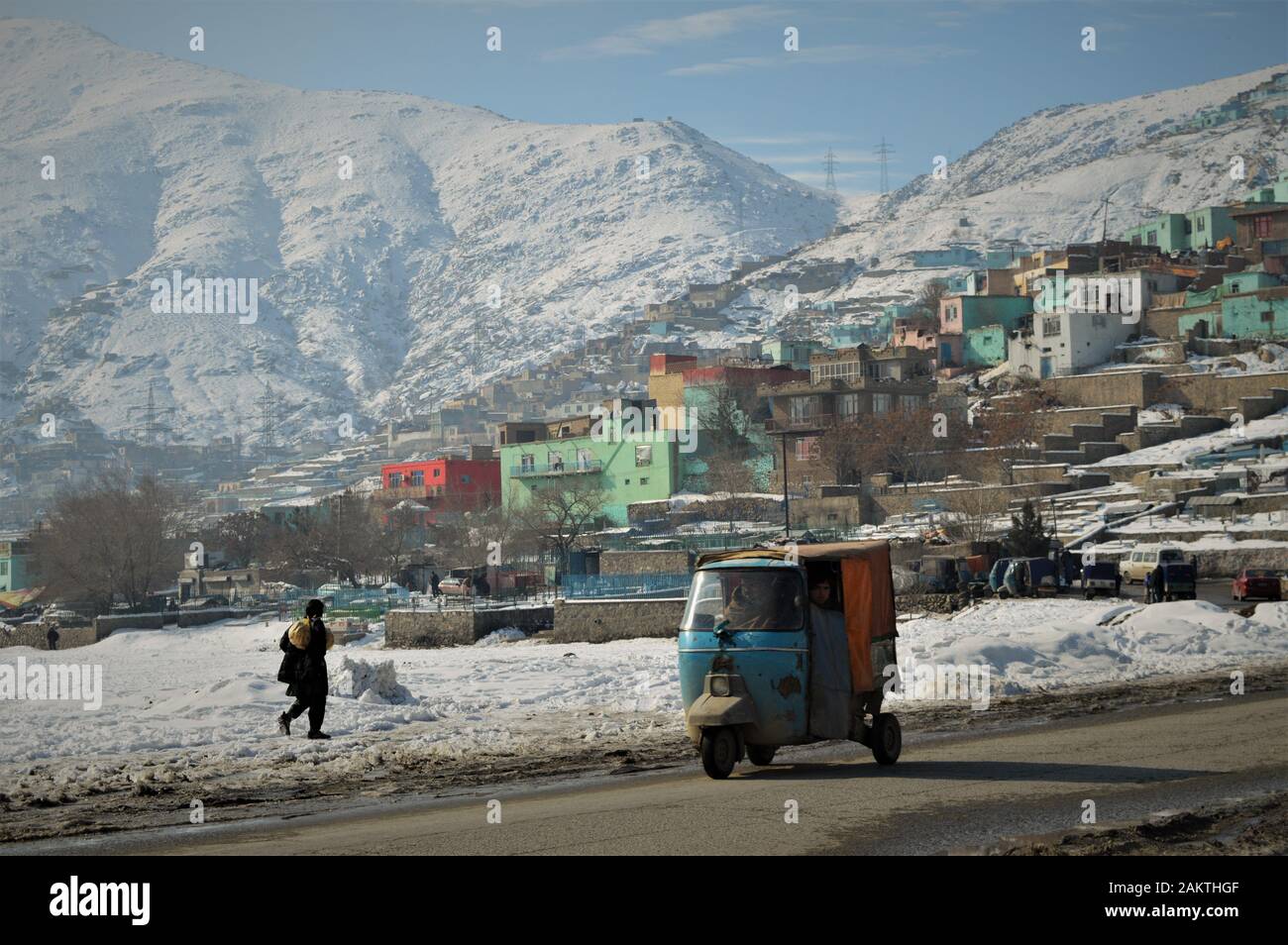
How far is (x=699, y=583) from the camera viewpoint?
16.1 meters

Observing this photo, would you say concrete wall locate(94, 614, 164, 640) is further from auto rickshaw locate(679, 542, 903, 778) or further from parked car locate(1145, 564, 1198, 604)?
auto rickshaw locate(679, 542, 903, 778)

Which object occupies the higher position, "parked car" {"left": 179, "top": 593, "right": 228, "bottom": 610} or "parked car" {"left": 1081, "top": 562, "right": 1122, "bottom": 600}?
"parked car" {"left": 1081, "top": 562, "right": 1122, "bottom": 600}

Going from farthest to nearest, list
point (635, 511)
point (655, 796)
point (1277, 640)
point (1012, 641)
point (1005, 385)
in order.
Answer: point (1005, 385)
point (635, 511)
point (1277, 640)
point (1012, 641)
point (655, 796)

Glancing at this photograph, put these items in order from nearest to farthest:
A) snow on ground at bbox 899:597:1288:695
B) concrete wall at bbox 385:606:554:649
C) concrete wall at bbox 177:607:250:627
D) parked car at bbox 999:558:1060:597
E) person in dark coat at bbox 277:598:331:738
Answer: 1. person in dark coat at bbox 277:598:331:738
2. snow on ground at bbox 899:597:1288:695
3. parked car at bbox 999:558:1060:597
4. concrete wall at bbox 385:606:554:649
5. concrete wall at bbox 177:607:250:627

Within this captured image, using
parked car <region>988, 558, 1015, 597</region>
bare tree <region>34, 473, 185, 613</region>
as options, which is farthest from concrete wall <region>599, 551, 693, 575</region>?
bare tree <region>34, 473, 185, 613</region>

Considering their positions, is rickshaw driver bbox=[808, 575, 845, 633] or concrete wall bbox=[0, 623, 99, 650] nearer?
rickshaw driver bbox=[808, 575, 845, 633]

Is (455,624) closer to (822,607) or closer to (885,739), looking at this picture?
(885,739)

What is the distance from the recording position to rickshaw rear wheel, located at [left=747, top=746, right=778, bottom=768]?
16.8m

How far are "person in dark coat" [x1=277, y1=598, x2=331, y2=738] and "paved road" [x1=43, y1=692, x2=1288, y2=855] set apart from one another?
4827 mm

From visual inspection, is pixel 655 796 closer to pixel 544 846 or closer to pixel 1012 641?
pixel 544 846

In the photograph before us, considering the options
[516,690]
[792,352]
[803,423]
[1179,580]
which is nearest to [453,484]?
[792,352]
